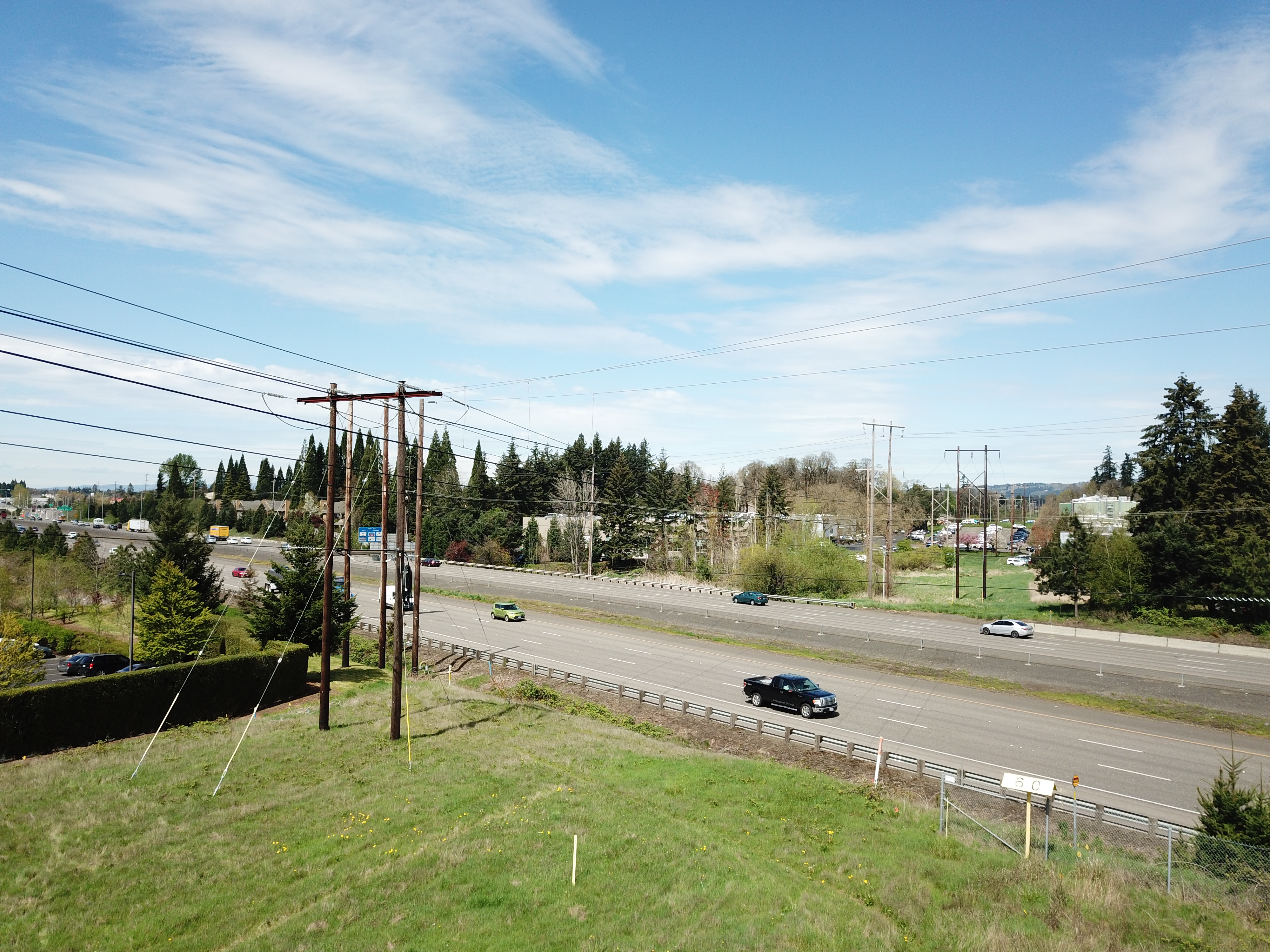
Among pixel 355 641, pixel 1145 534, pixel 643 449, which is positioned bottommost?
pixel 355 641

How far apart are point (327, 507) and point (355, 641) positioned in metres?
27.4

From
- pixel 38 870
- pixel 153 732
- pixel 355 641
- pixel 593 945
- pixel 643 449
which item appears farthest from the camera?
pixel 643 449

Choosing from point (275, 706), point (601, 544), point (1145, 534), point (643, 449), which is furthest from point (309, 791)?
point (643, 449)

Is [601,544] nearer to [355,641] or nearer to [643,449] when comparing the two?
[355,641]

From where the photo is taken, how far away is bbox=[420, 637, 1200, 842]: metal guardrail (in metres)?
18.6

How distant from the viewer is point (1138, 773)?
2397cm

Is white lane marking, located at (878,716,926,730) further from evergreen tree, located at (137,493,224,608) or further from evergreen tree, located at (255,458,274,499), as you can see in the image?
evergreen tree, located at (255,458,274,499)

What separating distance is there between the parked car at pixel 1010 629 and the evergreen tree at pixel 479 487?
2752 inches

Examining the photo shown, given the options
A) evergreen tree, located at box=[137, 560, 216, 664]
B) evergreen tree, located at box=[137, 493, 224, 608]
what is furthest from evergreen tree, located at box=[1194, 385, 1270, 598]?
evergreen tree, located at box=[137, 493, 224, 608]

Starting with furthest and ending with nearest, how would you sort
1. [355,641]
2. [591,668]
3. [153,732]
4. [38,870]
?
[355,641]
[591,668]
[153,732]
[38,870]

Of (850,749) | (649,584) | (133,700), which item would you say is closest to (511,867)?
(850,749)

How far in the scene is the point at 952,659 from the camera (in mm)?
41781

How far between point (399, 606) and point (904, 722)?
21064 millimetres

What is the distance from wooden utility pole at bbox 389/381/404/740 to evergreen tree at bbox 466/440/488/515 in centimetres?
7711
